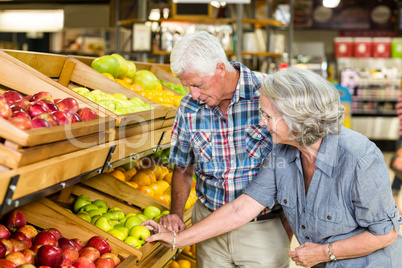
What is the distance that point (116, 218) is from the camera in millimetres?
2328

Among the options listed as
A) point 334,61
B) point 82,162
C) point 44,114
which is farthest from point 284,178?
point 334,61

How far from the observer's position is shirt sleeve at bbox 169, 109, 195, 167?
7.39 feet

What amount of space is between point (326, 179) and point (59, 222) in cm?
105

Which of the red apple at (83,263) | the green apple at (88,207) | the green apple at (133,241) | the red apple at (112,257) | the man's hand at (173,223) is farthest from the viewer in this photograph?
the green apple at (88,207)

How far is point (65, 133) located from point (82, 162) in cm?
19

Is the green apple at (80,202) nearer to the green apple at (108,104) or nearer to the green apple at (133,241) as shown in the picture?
the green apple at (133,241)

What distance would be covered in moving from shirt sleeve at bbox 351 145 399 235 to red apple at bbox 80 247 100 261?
951mm

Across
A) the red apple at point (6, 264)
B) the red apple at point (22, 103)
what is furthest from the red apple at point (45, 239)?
the red apple at point (22, 103)

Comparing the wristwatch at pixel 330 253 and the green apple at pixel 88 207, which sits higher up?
the wristwatch at pixel 330 253

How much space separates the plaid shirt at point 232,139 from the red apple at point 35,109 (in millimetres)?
855

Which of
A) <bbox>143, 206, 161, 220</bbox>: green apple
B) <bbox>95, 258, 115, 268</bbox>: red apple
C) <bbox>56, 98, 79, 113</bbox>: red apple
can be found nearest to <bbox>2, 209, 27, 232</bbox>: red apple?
<bbox>95, 258, 115, 268</bbox>: red apple

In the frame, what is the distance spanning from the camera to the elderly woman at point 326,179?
1626mm

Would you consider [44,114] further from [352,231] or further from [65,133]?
[352,231]

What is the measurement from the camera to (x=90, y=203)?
2387mm
